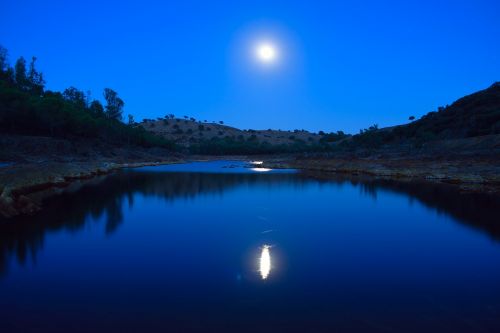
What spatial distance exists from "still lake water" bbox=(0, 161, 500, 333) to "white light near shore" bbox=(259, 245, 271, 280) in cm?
6

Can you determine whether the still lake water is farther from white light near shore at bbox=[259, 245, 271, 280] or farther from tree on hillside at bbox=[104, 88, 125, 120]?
tree on hillside at bbox=[104, 88, 125, 120]

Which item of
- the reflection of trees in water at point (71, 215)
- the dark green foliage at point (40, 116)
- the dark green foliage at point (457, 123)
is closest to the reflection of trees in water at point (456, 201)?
the reflection of trees in water at point (71, 215)

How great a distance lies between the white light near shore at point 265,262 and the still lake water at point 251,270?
6cm

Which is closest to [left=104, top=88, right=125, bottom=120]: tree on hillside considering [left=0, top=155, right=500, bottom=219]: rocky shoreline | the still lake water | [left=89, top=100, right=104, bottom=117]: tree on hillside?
[left=89, top=100, right=104, bottom=117]: tree on hillside

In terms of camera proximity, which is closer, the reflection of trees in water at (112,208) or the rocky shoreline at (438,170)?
the reflection of trees in water at (112,208)

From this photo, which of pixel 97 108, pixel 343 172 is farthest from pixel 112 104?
pixel 343 172

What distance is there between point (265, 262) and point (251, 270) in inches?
37.5

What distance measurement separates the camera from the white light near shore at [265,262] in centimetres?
1054

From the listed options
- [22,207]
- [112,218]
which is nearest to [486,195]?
[112,218]

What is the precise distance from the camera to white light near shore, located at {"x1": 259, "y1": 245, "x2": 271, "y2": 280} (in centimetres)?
1054

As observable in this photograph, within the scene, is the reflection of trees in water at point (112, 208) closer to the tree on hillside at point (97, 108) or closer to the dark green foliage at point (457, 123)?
the dark green foliage at point (457, 123)

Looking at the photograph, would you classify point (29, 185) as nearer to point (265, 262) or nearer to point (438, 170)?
point (265, 262)

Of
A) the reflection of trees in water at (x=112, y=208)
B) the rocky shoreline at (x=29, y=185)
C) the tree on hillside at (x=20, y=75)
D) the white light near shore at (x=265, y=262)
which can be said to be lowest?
the white light near shore at (x=265, y=262)

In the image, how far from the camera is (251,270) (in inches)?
426
